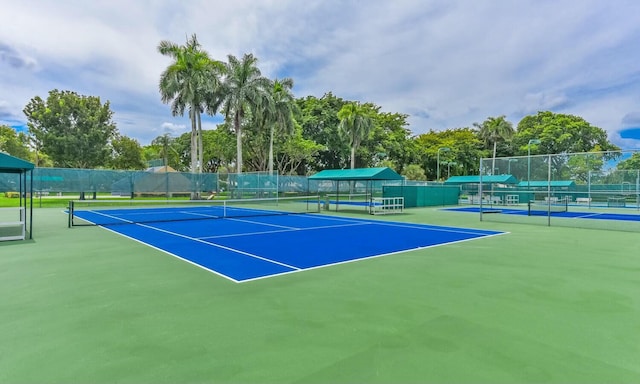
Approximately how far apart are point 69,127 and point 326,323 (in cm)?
4260

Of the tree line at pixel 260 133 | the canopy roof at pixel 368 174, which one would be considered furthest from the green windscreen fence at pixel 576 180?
the canopy roof at pixel 368 174

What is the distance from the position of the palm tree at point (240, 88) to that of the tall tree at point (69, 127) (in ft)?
44.3

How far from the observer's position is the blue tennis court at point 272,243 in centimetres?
728

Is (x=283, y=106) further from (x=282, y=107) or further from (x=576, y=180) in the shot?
(x=576, y=180)

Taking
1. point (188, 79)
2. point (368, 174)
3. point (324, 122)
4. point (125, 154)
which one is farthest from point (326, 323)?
point (125, 154)

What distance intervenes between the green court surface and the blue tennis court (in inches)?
25.3

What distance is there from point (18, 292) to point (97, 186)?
2201 centimetres

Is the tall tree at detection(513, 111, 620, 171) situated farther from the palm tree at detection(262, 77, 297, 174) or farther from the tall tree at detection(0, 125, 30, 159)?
the tall tree at detection(0, 125, 30, 159)

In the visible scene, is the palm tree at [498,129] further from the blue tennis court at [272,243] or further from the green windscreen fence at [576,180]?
the blue tennis court at [272,243]

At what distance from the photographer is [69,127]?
37.2m

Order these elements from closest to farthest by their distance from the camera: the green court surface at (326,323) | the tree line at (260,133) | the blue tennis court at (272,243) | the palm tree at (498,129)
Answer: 1. the green court surface at (326,323)
2. the blue tennis court at (272,243)
3. the tree line at (260,133)
4. the palm tree at (498,129)

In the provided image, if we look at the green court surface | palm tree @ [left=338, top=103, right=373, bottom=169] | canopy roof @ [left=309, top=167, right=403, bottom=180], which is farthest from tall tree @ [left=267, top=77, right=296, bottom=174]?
the green court surface

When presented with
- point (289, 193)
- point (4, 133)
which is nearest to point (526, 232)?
point (289, 193)

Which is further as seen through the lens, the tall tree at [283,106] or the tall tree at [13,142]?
the tall tree at [13,142]
